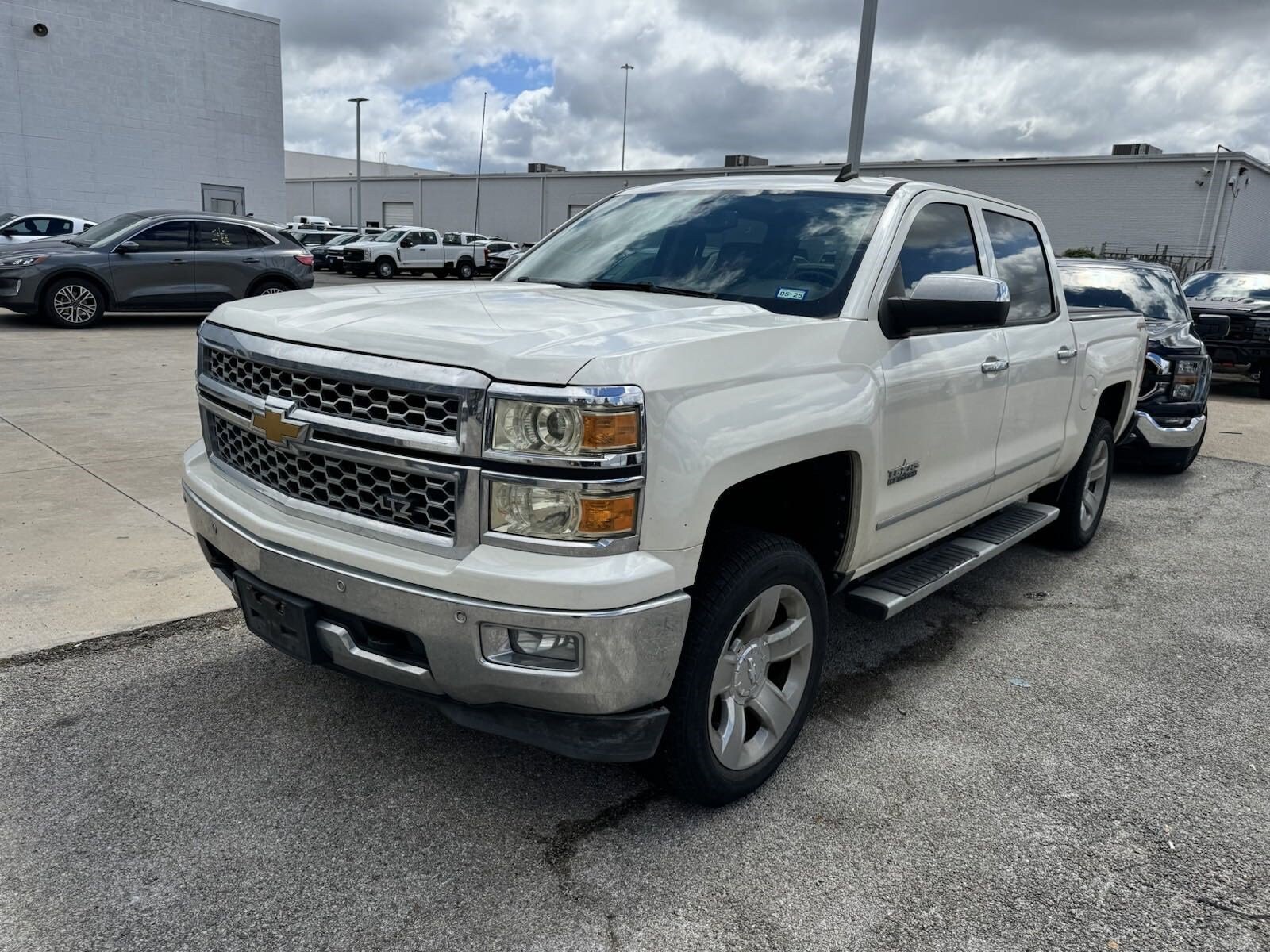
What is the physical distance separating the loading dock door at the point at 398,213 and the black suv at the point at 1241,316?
45.6 meters

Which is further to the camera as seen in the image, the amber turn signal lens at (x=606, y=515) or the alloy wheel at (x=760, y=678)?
the alloy wheel at (x=760, y=678)

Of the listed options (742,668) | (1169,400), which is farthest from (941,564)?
(1169,400)

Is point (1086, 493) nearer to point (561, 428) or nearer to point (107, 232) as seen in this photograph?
point (561, 428)

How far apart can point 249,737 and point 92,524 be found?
8.44 feet

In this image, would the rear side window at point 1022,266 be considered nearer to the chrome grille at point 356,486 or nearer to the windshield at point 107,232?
the chrome grille at point 356,486

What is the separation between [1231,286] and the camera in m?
13.8

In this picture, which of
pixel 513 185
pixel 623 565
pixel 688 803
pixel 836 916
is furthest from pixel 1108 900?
pixel 513 185

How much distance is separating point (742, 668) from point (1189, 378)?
6.60 m

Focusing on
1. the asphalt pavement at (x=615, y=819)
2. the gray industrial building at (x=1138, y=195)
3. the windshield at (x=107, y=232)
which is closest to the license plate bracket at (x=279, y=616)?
the asphalt pavement at (x=615, y=819)

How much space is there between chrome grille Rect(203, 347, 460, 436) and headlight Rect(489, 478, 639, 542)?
0.71ft

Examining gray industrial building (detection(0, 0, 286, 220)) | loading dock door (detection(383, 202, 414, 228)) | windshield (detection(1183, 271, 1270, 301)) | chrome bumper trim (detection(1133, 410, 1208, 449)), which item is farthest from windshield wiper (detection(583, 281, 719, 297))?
loading dock door (detection(383, 202, 414, 228))

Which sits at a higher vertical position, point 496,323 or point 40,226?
point 496,323

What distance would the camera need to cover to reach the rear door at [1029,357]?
169 inches

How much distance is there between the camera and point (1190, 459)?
8164mm
